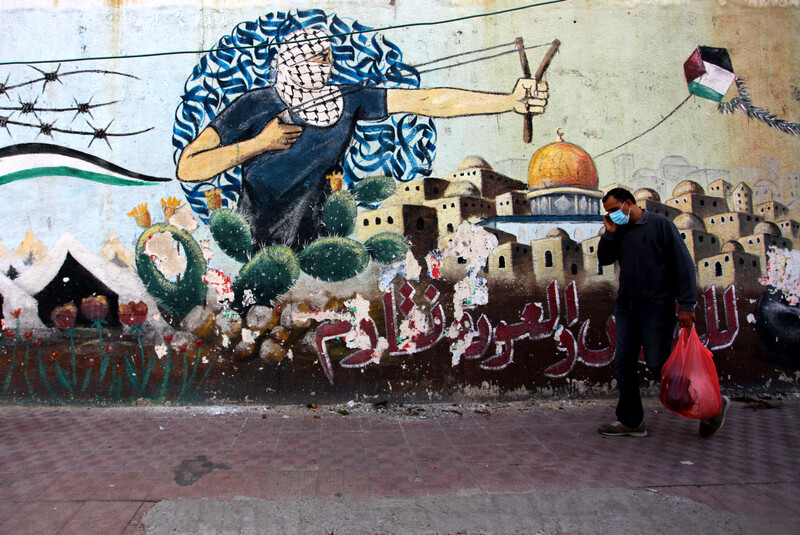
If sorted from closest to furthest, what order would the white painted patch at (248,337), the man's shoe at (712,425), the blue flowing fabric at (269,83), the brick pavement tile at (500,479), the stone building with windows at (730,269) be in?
the brick pavement tile at (500,479)
the man's shoe at (712,425)
the white painted patch at (248,337)
the blue flowing fabric at (269,83)
the stone building with windows at (730,269)

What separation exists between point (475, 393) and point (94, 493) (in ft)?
9.65

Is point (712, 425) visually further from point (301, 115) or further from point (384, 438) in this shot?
point (301, 115)

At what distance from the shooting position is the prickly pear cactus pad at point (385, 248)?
14.8 feet

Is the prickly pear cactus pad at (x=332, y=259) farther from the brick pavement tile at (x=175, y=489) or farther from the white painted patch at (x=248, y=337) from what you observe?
the brick pavement tile at (x=175, y=489)

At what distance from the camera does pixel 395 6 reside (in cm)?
461

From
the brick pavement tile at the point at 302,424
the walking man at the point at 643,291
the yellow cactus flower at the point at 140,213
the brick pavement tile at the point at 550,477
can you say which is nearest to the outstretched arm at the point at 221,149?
the yellow cactus flower at the point at 140,213

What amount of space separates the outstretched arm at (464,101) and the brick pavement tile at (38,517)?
3776 millimetres

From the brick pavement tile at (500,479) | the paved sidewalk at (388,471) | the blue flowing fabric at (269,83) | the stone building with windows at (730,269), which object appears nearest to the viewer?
the paved sidewalk at (388,471)

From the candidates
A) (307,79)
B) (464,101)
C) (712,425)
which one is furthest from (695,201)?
(307,79)

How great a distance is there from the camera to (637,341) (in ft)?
11.8

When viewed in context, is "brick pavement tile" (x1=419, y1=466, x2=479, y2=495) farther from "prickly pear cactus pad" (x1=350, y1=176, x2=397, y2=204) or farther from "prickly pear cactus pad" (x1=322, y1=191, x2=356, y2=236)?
"prickly pear cactus pad" (x1=350, y1=176, x2=397, y2=204)

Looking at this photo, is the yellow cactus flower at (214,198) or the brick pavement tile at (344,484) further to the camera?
the yellow cactus flower at (214,198)

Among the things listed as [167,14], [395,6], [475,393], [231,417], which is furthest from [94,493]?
[395,6]

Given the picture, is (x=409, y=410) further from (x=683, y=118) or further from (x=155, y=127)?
(x=683, y=118)
